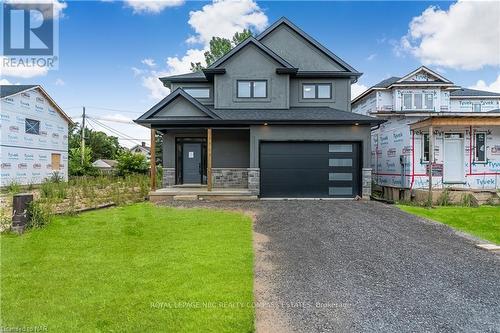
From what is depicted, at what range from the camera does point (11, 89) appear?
20062 mm

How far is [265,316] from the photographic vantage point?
3311 millimetres

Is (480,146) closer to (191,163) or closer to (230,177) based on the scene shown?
(230,177)

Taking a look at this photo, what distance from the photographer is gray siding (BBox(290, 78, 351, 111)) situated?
15.2m

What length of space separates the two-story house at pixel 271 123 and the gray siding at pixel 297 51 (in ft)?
0.17

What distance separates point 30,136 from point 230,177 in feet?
52.3

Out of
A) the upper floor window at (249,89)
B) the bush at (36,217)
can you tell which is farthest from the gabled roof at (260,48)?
the bush at (36,217)

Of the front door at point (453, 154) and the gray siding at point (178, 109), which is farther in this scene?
the front door at point (453, 154)

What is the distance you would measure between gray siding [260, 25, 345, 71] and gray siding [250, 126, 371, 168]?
14.8 ft

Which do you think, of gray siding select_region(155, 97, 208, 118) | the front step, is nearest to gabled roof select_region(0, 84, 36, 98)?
gray siding select_region(155, 97, 208, 118)

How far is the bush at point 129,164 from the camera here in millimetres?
25812

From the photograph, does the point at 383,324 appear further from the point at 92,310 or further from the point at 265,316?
the point at 92,310

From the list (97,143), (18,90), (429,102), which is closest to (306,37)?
(429,102)

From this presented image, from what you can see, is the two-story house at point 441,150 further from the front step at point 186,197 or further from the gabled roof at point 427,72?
the front step at point 186,197

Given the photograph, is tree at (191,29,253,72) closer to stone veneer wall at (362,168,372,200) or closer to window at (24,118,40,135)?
window at (24,118,40,135)
